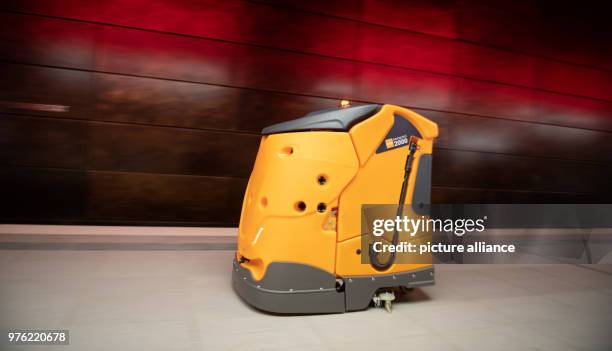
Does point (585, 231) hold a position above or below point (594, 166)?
below

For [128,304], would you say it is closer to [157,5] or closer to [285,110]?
[285,110]

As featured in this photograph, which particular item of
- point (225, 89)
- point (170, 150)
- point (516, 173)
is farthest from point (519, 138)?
point (170, 150)

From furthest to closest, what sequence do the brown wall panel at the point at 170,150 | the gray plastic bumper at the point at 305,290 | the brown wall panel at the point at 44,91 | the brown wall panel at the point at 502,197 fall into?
the brown wall panel at the point at 502,197 < the brown wall panel at the point at 170,150 < the brown wall panel at the point at 44,91 < the gray plastic bumper at the point at 305,290

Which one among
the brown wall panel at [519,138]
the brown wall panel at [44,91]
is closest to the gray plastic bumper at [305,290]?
the brown wall panel at [44,91]

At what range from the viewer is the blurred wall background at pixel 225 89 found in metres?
4.36

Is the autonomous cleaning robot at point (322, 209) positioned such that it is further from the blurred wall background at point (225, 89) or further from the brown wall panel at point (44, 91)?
the brown wall panel at point (44, 91)

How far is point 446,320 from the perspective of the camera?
91.2 inches

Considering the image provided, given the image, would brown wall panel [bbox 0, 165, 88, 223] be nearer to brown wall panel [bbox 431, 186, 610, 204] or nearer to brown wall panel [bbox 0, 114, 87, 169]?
brown wall panel [bbox 0, 114, 87, 169]

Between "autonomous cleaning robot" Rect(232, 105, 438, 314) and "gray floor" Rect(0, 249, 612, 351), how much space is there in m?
0.14

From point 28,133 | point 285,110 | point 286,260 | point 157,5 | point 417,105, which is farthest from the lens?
point 417,105

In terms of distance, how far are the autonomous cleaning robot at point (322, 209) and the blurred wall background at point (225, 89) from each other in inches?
105

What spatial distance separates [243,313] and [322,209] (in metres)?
0.76

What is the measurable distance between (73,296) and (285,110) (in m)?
3.32

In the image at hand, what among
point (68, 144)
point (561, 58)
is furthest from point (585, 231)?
point (68, 144)
